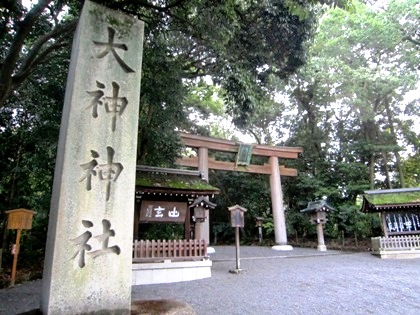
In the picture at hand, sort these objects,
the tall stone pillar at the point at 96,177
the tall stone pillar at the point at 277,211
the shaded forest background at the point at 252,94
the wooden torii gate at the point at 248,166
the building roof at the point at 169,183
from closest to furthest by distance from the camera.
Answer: the tall stone pillar at the point at 96,177
the shaded forest background at the point at 252,94
the building roof at the point at 169,183
the wooden torii gate at the point at 248,166
the tall stone pillar at the point at 277,211

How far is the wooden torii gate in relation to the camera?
14.8 metres

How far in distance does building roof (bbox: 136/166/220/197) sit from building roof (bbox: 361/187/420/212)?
309 inches

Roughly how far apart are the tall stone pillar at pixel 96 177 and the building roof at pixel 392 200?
12.6m

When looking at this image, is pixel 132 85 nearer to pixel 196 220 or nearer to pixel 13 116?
pixel 196 220

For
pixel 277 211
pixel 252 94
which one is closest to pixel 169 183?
pixel 252 94

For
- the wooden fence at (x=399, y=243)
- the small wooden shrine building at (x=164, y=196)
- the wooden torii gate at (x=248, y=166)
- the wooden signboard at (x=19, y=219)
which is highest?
the wooden torii gate at (x=248, y=166)

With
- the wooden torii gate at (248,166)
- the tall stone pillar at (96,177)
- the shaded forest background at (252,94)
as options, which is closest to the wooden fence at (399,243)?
the shaded forest background at (252,94)

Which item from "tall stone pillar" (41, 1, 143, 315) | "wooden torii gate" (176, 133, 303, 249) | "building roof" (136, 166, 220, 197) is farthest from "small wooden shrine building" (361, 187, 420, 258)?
"tall stone pillar" (41, 1, 143, 315)

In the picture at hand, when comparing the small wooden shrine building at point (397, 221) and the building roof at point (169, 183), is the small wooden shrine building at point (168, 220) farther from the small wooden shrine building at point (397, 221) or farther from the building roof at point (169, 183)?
the small wooden shrine building at point (397, 221)

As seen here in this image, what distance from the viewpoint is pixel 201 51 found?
35.0ft

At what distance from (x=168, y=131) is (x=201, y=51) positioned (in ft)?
10.7

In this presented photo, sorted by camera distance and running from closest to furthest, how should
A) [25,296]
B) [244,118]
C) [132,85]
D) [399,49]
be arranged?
[132,85], [25,296], [244,118], [399,49]

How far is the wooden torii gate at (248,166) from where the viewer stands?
14766 millimetres

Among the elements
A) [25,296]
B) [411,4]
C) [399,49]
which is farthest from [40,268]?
[399,49]
